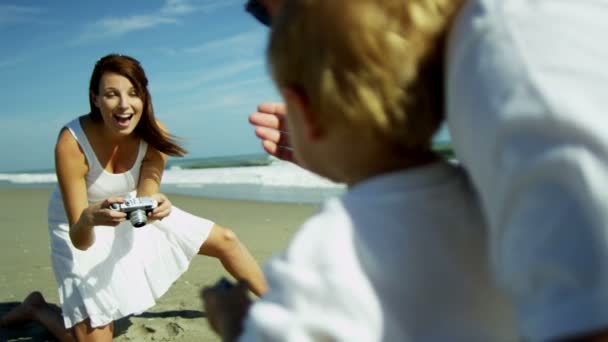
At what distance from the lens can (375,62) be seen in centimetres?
94

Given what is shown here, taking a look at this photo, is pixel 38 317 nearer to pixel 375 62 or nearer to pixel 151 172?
pixel 151 172

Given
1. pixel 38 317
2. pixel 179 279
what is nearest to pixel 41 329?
pixel 38 317

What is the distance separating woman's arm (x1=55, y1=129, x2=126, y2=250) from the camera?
2889 mm

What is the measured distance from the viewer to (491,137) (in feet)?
2.61

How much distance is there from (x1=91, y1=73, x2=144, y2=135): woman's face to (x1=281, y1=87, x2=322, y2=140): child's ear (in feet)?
8.59

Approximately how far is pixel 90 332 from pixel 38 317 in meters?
0.61

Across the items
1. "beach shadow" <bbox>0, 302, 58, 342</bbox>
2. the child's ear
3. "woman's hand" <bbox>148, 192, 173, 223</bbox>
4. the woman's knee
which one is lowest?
"beach shadow" <bbox>0, 302, 58, 342</bbox>

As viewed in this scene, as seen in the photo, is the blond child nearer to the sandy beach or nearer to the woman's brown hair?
the sandy beach

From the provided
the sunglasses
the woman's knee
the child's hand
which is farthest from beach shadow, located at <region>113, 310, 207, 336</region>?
the child's hand

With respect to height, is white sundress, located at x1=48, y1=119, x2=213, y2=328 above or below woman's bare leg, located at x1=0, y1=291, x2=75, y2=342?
above

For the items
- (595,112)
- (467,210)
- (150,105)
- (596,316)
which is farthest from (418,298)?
(150,105)

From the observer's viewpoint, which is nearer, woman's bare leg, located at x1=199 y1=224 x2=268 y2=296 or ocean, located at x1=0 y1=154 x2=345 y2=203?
woman's bare leg, located at x1=199 y1=224 x2=268 y2=296

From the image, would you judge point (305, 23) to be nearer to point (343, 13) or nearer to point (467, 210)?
point (343, 13)

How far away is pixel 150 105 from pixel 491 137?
3.18 m
